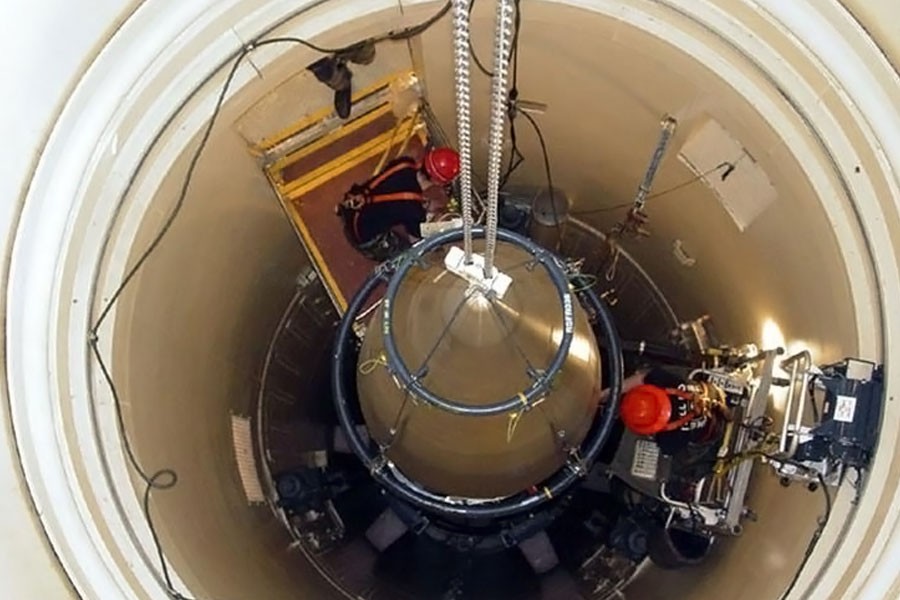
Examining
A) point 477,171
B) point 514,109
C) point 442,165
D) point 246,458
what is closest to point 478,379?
point 442,165

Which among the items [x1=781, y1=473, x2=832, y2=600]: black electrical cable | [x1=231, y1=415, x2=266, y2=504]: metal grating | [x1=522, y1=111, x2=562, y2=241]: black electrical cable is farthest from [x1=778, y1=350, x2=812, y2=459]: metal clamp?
[x1=231, y1=415, x2=266, y2=504]: metal grating

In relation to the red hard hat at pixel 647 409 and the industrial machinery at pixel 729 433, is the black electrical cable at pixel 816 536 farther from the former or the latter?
the red hard hat at pixel 647 409

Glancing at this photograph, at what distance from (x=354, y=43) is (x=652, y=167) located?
1.09 meters

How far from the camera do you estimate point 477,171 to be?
4438 millimetres

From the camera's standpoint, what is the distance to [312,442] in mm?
4461

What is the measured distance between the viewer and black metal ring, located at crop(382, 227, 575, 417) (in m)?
2.72

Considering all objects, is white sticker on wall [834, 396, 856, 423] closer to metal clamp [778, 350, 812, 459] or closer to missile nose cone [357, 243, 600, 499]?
metal clamp [778, 350, 812, 459]

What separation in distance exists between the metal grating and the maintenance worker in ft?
2.59

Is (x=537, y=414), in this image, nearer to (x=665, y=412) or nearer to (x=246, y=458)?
(x=665, y=412)

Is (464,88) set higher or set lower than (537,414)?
higher

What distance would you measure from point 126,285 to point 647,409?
1.51 m

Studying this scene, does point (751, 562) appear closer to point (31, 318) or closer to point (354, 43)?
point (354, 43)

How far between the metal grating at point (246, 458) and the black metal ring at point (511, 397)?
4.45ft

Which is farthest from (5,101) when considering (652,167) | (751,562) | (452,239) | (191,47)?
(751,562)
